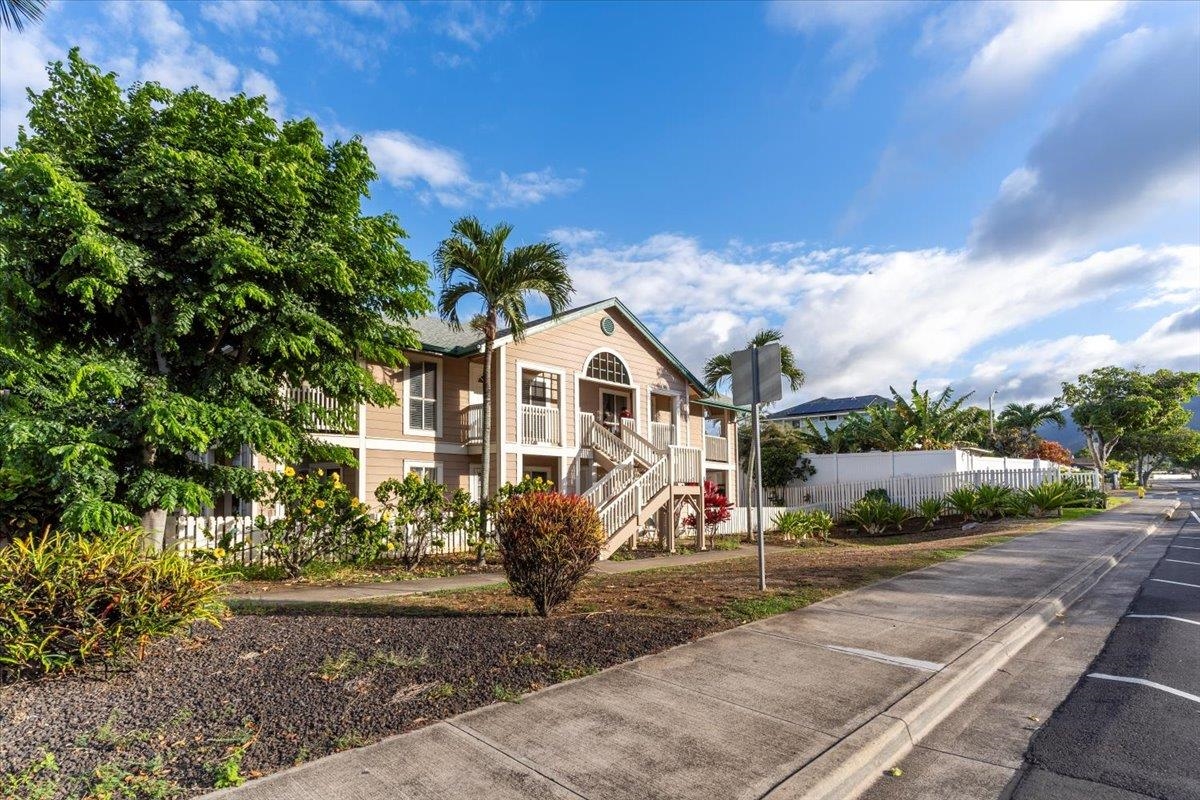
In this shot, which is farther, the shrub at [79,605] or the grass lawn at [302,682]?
the shrub at [79,605]

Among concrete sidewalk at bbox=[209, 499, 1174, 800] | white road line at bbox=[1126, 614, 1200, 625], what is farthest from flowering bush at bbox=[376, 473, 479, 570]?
white road line at bbox=[1126, 614, 1200, 625]

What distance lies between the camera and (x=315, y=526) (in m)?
11.3

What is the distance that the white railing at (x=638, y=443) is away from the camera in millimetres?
17938

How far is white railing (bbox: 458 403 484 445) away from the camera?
17.6 m

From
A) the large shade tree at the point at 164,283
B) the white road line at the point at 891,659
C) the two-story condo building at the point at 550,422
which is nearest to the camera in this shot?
the white road line at the point at 891,659

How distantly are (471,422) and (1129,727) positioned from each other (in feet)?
49.8

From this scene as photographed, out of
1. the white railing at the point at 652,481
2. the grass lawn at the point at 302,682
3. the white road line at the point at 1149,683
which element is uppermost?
the white railing at the point at 652,481

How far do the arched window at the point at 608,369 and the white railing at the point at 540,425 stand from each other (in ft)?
7.28

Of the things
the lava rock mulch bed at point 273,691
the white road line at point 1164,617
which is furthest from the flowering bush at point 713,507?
the lava rock mulch bed at point 273,691

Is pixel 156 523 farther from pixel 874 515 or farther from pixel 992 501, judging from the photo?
pixel 992 501

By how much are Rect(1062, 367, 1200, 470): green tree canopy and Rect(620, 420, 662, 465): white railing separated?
153 feet

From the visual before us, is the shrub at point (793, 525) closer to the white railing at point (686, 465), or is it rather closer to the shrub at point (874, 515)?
the shrub at point (874, 515)

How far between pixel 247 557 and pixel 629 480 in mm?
8088

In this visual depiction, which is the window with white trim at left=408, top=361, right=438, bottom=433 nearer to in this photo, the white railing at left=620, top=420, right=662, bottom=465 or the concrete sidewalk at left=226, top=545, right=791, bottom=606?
the white railing at left=620, top=420, right=662, bottom=465
